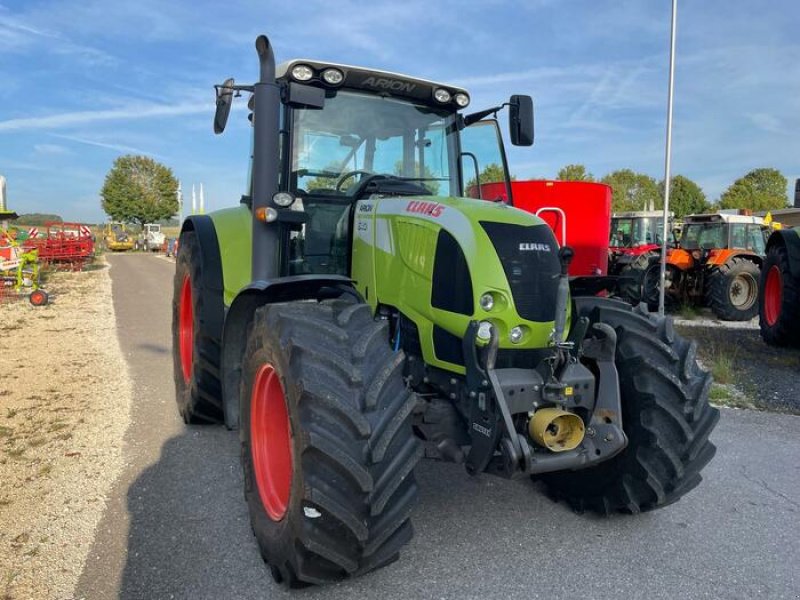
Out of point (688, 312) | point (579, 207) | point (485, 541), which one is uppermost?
point (579, 207)

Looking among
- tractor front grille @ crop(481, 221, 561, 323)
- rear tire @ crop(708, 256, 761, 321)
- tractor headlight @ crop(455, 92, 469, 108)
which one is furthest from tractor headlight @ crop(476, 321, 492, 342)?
rear tire @ crop(708, 256, 761, 321)

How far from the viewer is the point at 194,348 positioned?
457 centimetres

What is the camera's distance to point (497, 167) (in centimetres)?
440

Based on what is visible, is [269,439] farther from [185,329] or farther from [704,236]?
[704,236]

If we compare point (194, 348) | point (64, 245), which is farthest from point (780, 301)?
point (64, 245)

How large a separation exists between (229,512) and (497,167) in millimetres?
2790

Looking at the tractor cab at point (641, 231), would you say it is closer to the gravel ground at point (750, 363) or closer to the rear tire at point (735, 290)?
the rear tire at point (735, 290)

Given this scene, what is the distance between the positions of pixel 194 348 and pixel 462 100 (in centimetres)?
254

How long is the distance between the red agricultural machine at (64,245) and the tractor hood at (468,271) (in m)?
21.6

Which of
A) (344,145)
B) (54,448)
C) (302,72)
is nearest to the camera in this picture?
(302,72)

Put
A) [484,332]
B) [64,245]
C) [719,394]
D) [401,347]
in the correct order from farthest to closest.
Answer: [64,245] → [719,394] → [401,347] → [484,332]

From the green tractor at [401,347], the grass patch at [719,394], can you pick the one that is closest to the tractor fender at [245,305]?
the green tractor at [401,347]

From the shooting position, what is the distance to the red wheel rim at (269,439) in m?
3.04

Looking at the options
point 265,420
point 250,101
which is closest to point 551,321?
point 265,420
